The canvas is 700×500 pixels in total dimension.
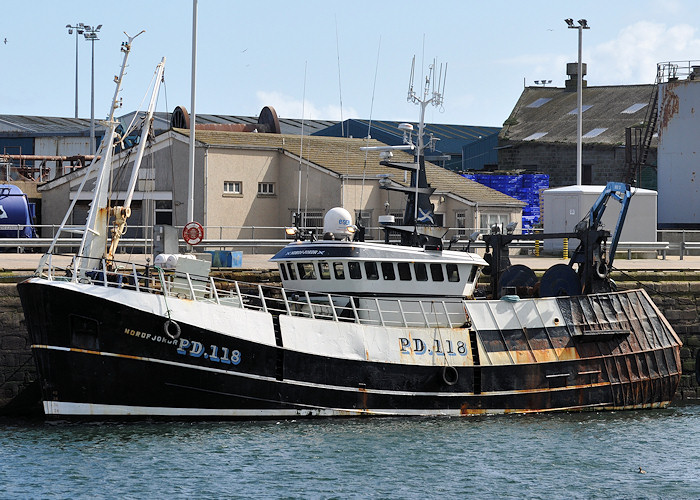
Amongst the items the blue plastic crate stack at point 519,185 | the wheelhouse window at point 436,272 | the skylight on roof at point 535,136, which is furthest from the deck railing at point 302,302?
the skylight on roof at point 535,136

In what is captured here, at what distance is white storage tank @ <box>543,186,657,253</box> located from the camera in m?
40.6

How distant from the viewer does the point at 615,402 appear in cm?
2589

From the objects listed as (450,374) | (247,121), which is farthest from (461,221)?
(247,121)

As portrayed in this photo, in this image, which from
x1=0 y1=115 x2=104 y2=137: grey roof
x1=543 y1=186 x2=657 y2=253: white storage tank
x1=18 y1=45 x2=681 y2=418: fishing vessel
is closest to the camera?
x1=18 y1=45 x2=681 y2=418: fishing vessel

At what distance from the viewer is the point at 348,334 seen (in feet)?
75.6

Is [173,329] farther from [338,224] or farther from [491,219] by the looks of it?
[491,219]

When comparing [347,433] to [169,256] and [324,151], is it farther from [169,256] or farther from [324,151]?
[324,151]

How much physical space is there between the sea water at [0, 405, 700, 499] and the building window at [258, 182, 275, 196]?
20.2m

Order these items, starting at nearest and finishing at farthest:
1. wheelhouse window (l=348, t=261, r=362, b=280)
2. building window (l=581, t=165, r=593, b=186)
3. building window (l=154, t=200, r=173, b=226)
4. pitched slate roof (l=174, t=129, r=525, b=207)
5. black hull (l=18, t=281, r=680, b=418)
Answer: black hull (l=18, t=281, r=680, b=418), wheelhouse window (l=348, t=261, r=362, b=280), building window (l=154, t=200, r=173, b=226), pitched slate roof (l=174, t=129, r=525, b=207), building window (l=581, t=165, r=593, b=186)

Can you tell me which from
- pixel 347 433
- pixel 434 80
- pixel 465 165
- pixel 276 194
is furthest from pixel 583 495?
pixel 465 165

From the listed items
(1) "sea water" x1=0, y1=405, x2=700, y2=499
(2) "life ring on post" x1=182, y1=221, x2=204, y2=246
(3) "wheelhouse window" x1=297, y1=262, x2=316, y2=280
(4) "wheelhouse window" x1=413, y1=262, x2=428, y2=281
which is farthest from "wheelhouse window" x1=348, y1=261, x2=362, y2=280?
(2) "life ring on post" x1=182, y1=221, x2=204, y2=246

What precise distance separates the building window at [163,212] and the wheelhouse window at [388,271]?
18791 mm

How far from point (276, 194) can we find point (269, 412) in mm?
20817

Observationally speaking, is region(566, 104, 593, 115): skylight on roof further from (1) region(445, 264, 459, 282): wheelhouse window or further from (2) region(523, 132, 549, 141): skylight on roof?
(1) region(445, 264, 459, 282): wheelhouse window
